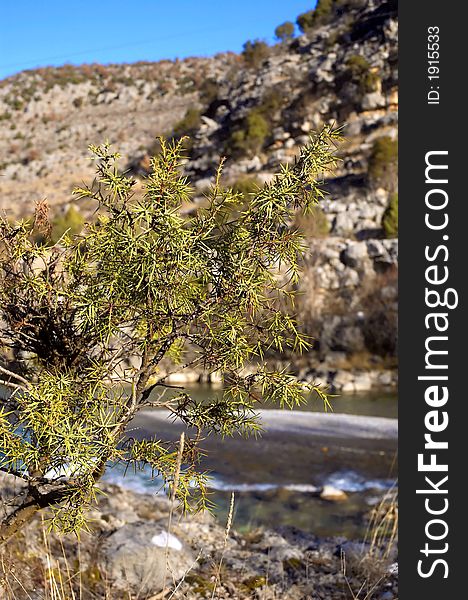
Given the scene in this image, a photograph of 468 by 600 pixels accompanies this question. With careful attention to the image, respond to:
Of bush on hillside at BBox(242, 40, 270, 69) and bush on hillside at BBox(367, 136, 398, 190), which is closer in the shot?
bush on hillside at BBox(367, 136, 398, 190)

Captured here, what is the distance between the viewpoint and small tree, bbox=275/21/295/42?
189 ft

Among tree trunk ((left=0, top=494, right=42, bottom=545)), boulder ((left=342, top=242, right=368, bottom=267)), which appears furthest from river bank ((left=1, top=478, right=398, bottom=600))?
boulder ((left=342, top=242, right=368, bottom=267))

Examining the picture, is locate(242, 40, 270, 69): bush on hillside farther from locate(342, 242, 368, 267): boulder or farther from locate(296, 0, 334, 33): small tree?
locate(342, 242, 368, 267): boulder

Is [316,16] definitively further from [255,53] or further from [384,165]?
[384,165]

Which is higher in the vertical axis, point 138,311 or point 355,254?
point 355,254

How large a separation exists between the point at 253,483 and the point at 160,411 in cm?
718

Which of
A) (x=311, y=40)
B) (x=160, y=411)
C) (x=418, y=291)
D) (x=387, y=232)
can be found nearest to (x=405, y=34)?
(x=418, y=291)

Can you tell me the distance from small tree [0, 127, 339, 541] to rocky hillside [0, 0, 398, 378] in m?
8.60

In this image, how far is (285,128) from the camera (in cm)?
4219

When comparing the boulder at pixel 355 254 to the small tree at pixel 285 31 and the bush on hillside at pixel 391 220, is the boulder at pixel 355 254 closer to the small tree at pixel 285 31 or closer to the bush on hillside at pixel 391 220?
the bush on hillside at pixel 391 220

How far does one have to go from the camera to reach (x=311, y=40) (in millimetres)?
52812

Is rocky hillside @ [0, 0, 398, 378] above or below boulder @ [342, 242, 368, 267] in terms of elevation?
above

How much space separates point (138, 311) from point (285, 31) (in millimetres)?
62023

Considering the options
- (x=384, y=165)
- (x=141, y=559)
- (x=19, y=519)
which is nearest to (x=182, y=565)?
(x=141, y=559)
